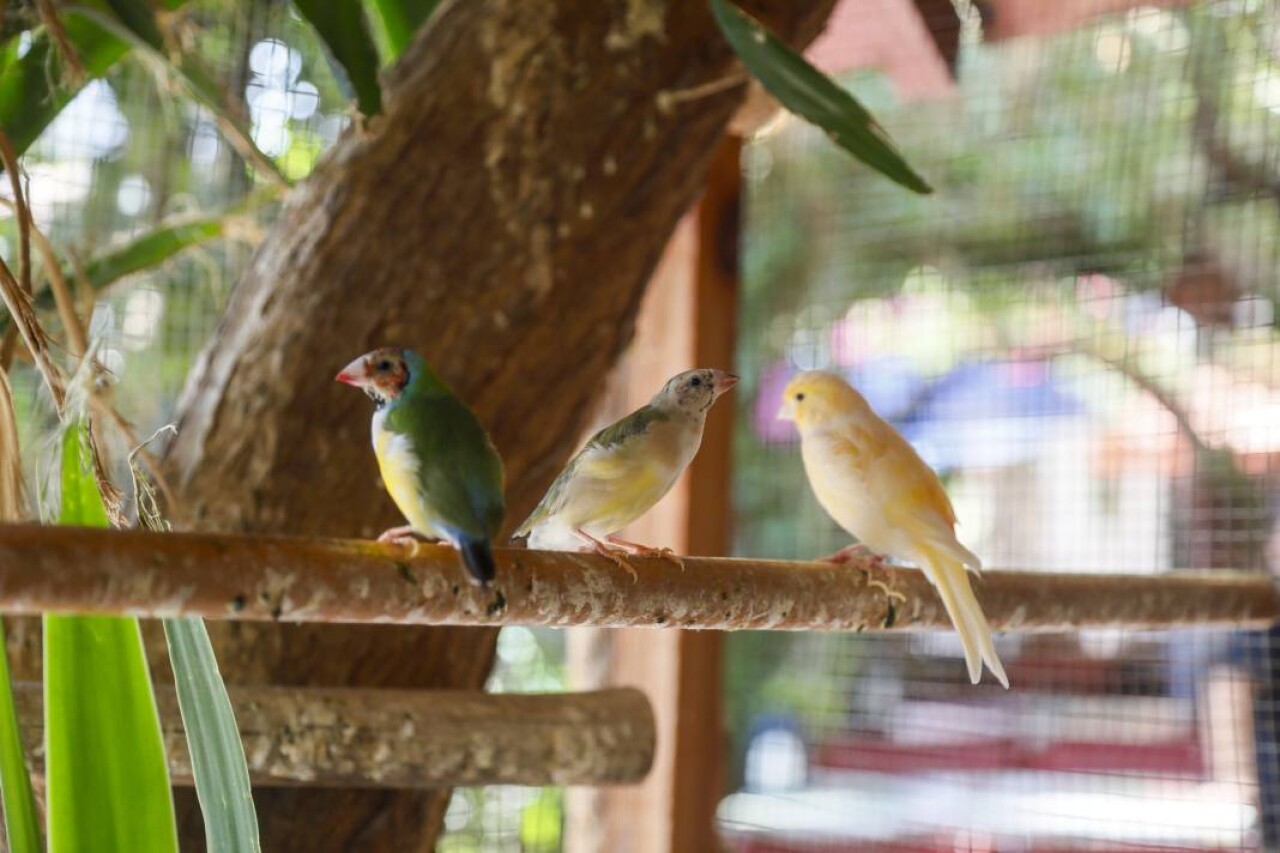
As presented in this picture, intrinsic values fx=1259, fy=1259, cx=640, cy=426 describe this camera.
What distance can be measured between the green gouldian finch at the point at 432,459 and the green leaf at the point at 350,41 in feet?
0.98

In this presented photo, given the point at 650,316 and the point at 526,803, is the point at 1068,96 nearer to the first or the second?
the point at 650,316

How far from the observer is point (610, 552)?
2.16ft

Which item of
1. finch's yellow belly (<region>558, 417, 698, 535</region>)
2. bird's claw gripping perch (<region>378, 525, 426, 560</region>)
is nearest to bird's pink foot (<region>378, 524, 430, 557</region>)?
bird's claw gripping perch (<region>378, 525, 426, 560</region>)

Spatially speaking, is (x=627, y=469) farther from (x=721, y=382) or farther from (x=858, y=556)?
(x=858, y=556)

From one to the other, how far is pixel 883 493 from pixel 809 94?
270mm

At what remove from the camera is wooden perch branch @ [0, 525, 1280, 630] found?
0.42 m

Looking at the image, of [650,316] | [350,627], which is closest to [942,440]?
[650,316]

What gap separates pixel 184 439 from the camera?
1.00 metres

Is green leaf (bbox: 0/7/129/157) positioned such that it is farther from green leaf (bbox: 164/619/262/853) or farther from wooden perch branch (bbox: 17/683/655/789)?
green leaf (bbox: 164/619/262/853)

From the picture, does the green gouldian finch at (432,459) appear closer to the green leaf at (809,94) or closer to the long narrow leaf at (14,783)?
the long narrow leaf at (14,783)

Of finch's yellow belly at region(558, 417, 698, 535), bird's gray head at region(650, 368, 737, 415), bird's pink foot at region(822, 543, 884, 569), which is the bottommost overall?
bird's pink foot at region(822, 543, 884, 569)

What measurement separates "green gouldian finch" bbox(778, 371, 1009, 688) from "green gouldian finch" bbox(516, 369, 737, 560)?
15cm

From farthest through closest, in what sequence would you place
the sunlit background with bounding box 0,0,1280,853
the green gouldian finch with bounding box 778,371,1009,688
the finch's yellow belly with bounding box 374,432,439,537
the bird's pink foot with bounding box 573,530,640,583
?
the sunlit background with bounding box 0,0,1280,853, the green gouldian finch with bounding box 778,371,1009,688, the bird's pink foot with bounding box 573,530,640,583, the finch's yellow belly with bounding box 374,432,439,537

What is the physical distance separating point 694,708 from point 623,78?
64cm
